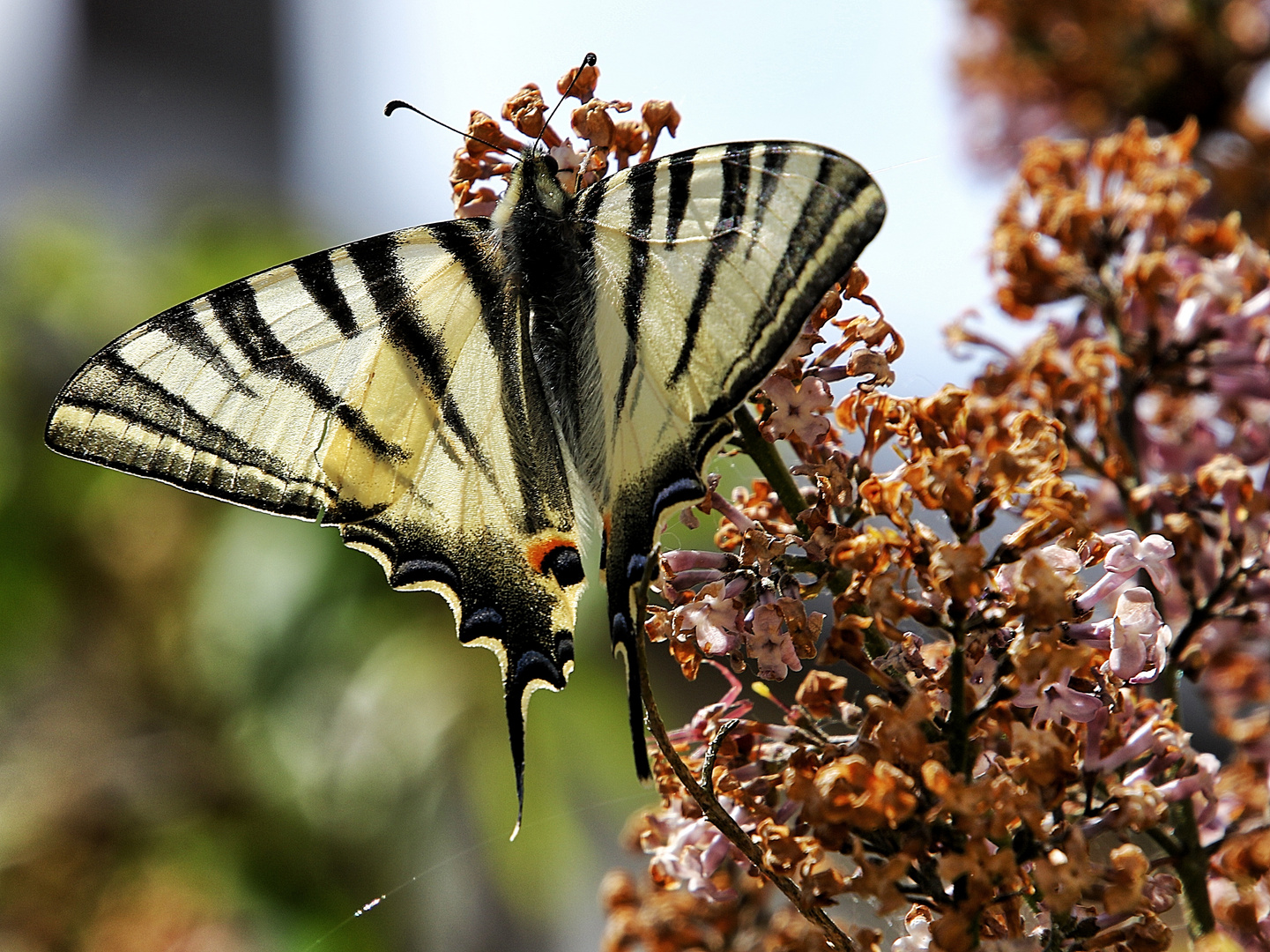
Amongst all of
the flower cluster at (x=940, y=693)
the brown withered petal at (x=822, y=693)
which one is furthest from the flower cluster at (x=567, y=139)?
the brown withered petal at (x=822, y=693)

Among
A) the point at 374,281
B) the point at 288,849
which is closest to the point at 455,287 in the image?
the point at 374,281

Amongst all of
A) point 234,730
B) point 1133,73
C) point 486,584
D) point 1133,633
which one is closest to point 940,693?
point 1133,633

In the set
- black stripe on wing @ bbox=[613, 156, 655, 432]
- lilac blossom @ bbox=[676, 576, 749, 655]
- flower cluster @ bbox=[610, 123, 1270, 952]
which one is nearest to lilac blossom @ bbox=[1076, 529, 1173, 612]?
flower cluster @ bbox=[610, 123, 1270, 952]

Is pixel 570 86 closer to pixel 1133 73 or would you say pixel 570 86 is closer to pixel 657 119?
pixel 657 119

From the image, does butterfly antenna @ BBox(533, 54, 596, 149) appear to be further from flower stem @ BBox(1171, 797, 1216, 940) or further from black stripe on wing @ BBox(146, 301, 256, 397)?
flower stem @ BBox(1171, 797, 1216, 940)

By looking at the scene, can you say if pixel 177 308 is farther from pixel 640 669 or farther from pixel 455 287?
pixel 640 669

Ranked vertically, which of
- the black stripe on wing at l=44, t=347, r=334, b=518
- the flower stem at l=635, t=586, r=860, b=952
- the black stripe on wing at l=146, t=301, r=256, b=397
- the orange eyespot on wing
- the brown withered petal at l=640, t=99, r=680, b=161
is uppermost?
the brown withered petal at l=640, t=99, r=680, b=161

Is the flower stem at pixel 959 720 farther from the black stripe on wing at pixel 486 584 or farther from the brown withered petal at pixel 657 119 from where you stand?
the brown withered petal at pixel 657 119
